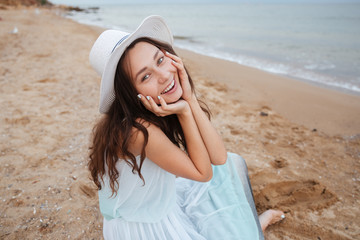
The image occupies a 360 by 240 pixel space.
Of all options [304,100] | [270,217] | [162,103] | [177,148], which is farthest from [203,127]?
[304,100]

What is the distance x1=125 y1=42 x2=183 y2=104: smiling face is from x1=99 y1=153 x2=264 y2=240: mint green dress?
18.7 inches

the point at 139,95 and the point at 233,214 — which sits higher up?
the point at 139,95

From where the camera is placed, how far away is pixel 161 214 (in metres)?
1.60

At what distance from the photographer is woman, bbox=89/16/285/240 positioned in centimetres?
140

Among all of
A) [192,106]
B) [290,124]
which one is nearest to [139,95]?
[192,106]

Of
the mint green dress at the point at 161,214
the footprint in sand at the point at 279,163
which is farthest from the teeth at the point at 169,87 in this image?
the footprint in sand at the point at 279,163

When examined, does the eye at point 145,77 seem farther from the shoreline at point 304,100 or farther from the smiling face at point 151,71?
the shoreline at point 304,100

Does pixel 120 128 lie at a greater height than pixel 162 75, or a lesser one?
lesser

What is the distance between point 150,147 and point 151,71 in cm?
48

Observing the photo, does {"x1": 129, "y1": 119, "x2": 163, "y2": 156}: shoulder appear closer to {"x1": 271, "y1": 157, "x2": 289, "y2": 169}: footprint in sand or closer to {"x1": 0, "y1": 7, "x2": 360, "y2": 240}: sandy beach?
{"x1": 0, "y1": 7, "x2": 360, "y2": 240}: sandy beach

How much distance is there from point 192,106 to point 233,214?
881 mm

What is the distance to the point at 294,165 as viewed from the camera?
2857 millimetres

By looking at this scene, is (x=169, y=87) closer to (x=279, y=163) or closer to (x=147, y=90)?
(x=147, y=90)

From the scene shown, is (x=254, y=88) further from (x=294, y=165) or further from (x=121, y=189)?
(x=121, y=189)
